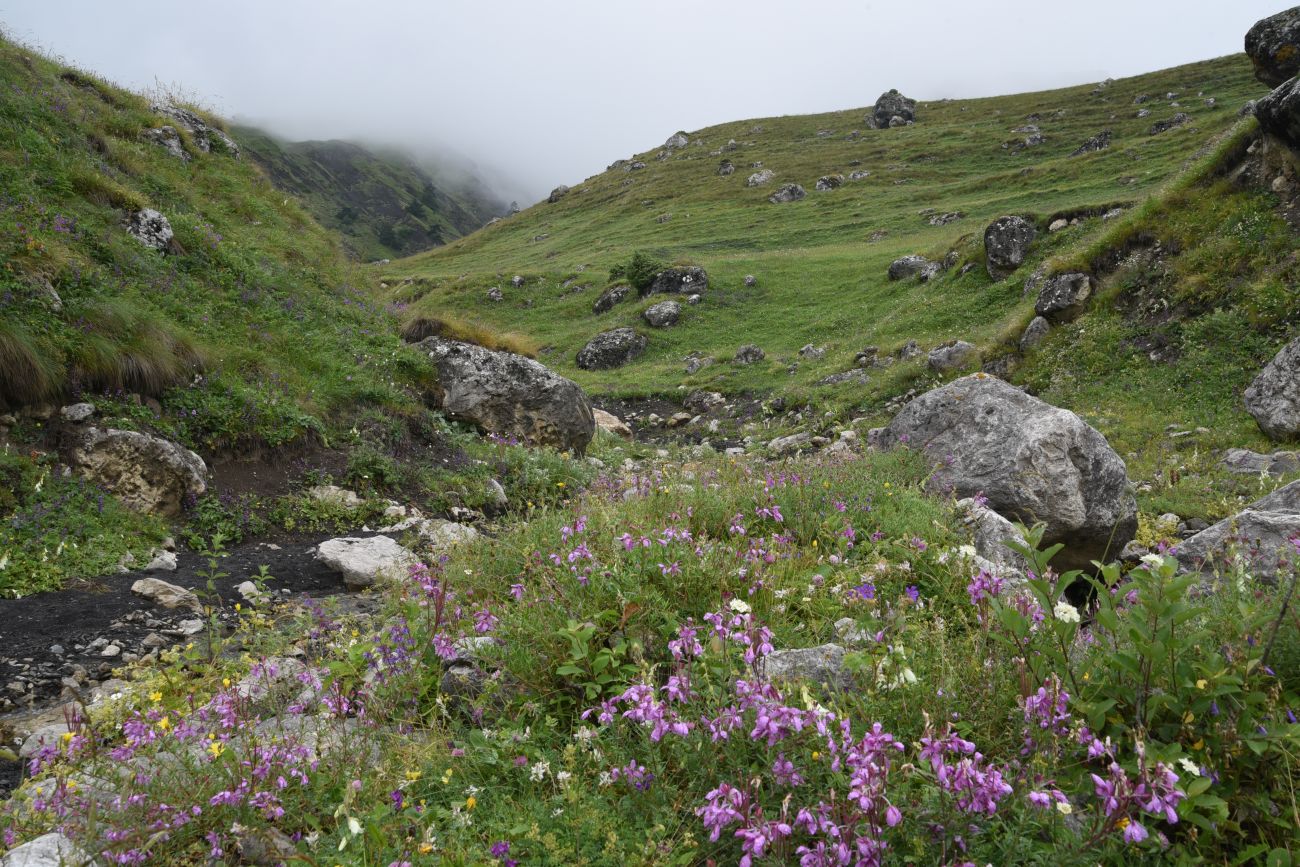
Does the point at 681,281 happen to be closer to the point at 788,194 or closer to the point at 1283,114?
the point at 1283,114

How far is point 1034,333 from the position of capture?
17125 millimetres

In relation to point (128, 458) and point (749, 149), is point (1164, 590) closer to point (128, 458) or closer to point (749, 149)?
point (128, 458)

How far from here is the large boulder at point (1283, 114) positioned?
1428cm

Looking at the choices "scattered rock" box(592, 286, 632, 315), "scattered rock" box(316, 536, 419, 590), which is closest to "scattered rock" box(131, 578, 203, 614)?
"scattered rock" box(316, 536, 419, 590)

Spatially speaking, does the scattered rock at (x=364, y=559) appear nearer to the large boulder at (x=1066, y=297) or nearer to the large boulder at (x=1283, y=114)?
the large boulder at (x=1066, y=297)

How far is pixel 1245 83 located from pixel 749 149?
55.8 m

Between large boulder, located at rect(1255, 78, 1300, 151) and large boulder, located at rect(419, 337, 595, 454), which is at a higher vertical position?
large boulder, located at rect(1255, 78, 1300, 151)

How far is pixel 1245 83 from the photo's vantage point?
72875mm

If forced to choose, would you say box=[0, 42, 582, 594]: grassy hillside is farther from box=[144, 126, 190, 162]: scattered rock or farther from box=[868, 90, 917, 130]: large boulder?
box=[868, 90, 917, 130]: large boulder

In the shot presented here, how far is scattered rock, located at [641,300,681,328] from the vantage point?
35656mm

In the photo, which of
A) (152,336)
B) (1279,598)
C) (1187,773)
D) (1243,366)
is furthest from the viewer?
(1243,366)

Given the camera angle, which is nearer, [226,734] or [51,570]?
[226,734]

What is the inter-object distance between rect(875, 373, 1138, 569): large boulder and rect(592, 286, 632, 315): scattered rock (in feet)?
111

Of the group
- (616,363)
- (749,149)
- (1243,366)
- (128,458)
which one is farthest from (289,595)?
(749,149)
